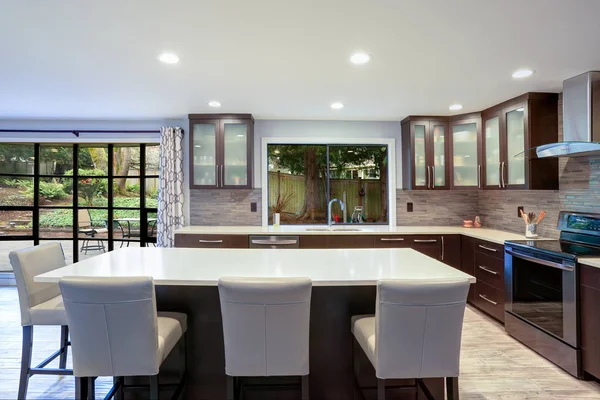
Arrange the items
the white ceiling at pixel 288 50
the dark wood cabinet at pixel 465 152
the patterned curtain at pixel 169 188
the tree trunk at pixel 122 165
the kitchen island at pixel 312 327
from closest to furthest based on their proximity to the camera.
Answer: the white ceiling at pixel 288 50 → the kitchen island at pixel 312 327 → the dark wood cabinet at pixel 465 152 → the patterned curtain at pixel 169 188 → the tree trunk at pixel 122 165

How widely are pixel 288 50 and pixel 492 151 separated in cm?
289

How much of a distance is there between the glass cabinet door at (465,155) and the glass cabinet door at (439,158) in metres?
0.12

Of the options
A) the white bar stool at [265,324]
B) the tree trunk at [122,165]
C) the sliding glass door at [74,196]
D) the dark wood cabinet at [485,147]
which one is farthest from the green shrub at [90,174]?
the dark wood cabinet at [485,147]

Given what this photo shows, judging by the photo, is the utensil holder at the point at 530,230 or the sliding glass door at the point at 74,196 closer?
the utensil holder at the point at 530,230

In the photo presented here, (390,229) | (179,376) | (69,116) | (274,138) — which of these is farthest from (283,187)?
(179,376)

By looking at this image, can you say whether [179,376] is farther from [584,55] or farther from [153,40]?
[584,55]

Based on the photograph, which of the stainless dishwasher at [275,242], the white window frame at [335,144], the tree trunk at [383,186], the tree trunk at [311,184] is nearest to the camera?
the stainless dishwasher at [275,242]

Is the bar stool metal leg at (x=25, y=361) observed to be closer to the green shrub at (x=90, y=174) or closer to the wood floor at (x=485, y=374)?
the wood floor at (x=485, y=374)

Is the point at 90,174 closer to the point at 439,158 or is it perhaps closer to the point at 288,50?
the point at 288,50

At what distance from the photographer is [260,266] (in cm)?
214

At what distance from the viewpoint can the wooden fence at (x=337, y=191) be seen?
16.4 ft

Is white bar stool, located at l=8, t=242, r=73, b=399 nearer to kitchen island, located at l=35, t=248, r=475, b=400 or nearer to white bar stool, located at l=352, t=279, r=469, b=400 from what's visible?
kitchen island, located at l=35, t=248, r=475, b=400

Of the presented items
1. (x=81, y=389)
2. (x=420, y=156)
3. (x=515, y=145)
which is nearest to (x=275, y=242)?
(x=420, y=156)

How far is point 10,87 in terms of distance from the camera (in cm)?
324
